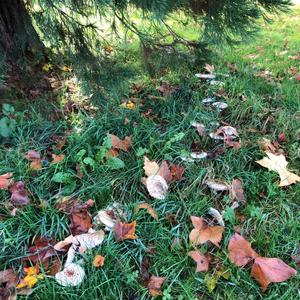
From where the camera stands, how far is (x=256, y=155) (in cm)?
288

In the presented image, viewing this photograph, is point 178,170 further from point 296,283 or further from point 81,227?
point 296,283

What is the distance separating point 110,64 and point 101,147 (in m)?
1.01

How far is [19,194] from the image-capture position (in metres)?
2.46

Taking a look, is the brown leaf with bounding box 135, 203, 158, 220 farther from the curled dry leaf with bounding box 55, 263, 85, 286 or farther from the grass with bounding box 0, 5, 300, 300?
the curled dry leaf with bounding box 55, 263, 85, 286

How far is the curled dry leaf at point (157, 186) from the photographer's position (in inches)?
97.1

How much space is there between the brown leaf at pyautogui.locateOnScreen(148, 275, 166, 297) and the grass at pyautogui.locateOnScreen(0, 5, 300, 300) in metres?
0.04

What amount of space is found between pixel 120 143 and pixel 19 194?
0.83 m

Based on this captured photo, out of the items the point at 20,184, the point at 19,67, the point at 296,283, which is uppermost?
the point at 19,67

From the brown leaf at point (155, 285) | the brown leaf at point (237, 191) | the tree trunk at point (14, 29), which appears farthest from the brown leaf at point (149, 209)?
the tree trunk at point (14, 29)

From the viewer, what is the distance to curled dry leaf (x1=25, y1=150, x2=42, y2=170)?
2678 millimetres

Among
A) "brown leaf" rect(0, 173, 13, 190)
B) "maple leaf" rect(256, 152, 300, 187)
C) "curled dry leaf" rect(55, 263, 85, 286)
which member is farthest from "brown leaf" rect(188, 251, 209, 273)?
"brown leaf" rect(0, 173, 13, 190)

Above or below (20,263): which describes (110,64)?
above

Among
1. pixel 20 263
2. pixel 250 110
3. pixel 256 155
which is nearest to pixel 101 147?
pixel 20 263

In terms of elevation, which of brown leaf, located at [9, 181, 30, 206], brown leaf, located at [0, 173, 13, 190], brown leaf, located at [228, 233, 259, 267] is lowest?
brown leaf, located at [228, 233, 259, 267]
